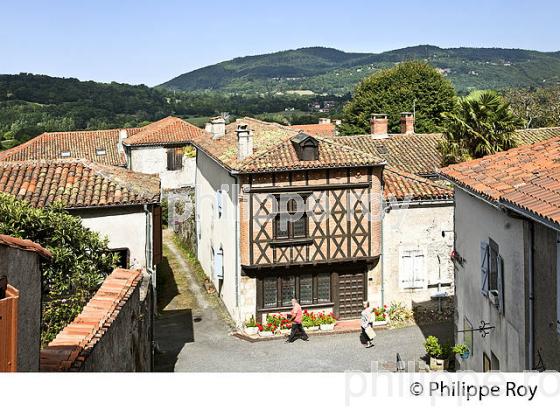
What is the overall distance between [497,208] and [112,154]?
37.7 meters

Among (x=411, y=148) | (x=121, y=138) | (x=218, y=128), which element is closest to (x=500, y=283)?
(x=218, y=128)

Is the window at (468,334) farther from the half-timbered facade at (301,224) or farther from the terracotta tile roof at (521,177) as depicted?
the half-timbered facade at (301,224)

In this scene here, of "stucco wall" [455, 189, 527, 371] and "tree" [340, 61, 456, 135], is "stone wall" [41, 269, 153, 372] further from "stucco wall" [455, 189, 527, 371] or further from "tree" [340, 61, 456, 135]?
"tree" [340, 61, 456, 135]

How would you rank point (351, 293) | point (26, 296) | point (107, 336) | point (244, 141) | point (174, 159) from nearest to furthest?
point (26, 296) < point (107, 336) < point (244, 141) < point (351, 293) < point (174, 159)

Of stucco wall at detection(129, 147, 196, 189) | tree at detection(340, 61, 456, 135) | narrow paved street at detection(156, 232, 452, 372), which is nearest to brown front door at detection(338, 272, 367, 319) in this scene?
narrow paved street at detection(156, 232, 452, 372)

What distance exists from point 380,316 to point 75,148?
Answer: 30704 mm

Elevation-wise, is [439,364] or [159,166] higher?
[159,166]

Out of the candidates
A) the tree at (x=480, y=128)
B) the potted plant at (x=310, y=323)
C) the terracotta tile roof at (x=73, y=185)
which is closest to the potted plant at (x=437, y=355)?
the potted plant at (x=310, y=323)

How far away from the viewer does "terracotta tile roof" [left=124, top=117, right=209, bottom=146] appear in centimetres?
4172

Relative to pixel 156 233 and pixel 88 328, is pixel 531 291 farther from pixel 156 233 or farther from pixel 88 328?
pixel 156 233

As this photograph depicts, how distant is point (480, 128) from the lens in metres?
23.5

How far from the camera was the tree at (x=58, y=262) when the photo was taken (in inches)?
425
